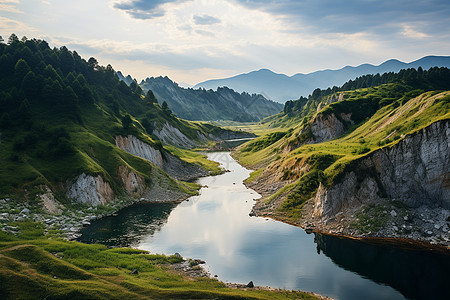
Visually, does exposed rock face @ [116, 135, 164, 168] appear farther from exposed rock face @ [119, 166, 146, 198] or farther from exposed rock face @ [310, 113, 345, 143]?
exposed rock face @ [310, 113, 345, 143]

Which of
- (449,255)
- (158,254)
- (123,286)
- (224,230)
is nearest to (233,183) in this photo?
(224,230)

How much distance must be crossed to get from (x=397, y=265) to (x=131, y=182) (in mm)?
64865

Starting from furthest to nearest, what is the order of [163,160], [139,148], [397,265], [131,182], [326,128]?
[326,128], [163,160], [139,148], [131,182], [397,265]

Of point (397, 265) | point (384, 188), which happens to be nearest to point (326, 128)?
point (384, 188)

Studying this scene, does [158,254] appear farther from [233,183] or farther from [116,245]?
[233,183]

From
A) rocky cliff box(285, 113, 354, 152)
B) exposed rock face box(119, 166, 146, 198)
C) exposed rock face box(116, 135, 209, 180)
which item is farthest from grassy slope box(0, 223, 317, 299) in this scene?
rocky cliff box(285, 113, 354, 152)

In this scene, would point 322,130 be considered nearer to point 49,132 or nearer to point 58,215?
point 49,132

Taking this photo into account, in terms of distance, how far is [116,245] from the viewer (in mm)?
55438

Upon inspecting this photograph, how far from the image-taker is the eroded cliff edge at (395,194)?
59.0m

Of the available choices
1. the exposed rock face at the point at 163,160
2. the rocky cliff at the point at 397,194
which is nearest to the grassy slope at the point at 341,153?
the rocky cliff at the point at 397,194

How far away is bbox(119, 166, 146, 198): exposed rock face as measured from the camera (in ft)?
284

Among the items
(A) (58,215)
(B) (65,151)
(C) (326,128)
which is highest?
(C) (326,128)

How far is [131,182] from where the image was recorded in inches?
3455

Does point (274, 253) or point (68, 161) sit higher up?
point (68, 161)
